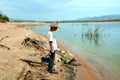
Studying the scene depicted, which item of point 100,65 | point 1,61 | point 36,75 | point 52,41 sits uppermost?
point 52,41

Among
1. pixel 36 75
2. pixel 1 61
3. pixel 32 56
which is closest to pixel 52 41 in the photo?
pixel 36 75

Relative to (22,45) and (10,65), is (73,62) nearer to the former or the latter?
(22,45)

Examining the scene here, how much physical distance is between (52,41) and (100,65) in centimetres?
548

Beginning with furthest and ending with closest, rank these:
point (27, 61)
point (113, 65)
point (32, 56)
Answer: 1. point (113, 65)
2. point (32, 56)
3. point (27, 61)

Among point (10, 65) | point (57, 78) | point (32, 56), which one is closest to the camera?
point (10, 65)

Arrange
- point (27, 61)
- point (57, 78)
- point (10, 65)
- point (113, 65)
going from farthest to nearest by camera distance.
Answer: point (113, 65)
point (27, 61)
point (57, 78)
point (10, 65)

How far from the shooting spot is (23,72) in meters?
8.55

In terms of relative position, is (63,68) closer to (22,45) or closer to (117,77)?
(117,77)

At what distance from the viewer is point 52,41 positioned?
8922 mm

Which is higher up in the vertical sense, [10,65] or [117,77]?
[10,65]

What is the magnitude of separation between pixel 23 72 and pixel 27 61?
1.75m

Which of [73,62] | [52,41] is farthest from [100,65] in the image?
[52,41]

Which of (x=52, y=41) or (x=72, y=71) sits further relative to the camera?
(x=72, y=71)

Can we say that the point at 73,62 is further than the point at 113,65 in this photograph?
No
